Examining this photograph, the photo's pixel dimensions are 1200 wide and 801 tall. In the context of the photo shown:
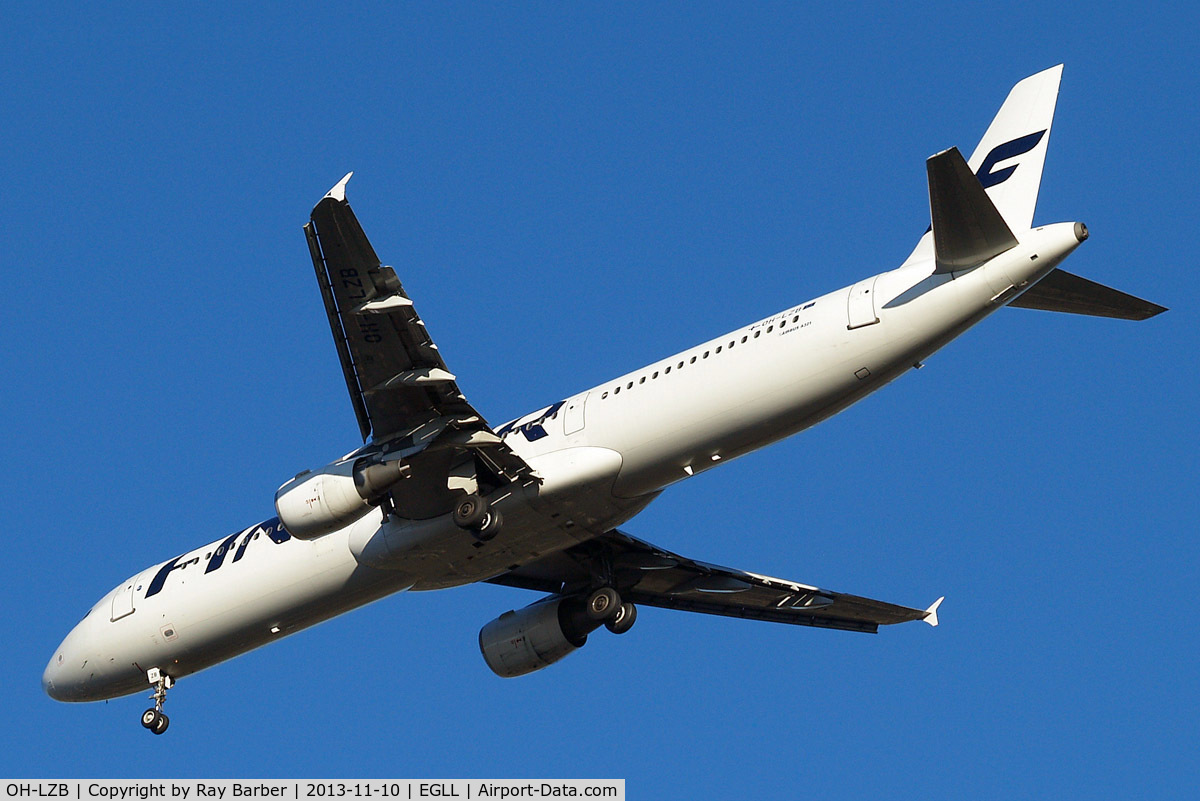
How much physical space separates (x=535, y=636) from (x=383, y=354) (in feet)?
29.1

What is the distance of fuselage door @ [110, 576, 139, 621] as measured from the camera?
30.0 meters

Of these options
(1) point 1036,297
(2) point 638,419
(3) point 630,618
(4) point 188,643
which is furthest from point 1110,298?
(4) point 188,643

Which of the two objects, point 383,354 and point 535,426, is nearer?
point 383,354

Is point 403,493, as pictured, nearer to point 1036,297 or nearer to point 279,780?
point 279,780

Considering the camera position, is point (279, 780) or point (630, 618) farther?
point (630, 618)

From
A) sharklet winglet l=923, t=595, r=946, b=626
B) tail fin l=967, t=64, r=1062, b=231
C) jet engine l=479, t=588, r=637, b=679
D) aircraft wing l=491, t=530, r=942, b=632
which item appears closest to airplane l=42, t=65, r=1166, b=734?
tail fin l=967, t=64, r=1062, b=231

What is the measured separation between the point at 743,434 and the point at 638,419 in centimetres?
173

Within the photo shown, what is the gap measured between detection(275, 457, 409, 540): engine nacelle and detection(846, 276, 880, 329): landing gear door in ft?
24.4

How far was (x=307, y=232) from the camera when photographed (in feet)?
74.4

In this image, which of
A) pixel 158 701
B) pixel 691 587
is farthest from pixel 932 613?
pixel 158 701

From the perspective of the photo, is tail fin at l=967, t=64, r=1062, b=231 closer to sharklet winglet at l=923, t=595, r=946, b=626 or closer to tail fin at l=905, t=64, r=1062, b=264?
tail fin at l=905, t=64, r=1062, b=264

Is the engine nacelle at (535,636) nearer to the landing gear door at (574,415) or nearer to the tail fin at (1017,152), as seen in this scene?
the landing gear door at (574,415)

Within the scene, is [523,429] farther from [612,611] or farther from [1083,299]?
[1083,299]

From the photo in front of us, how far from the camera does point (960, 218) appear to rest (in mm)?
22703
